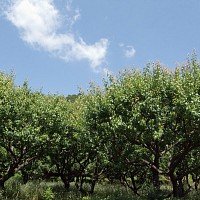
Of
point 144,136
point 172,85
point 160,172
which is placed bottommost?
point 160,172

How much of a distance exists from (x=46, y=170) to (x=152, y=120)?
2788cm

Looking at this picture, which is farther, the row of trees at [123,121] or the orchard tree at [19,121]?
the orchard tree at [19,121]

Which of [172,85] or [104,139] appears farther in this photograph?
[104,139]

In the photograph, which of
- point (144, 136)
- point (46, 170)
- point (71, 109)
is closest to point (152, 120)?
point (144, 136)

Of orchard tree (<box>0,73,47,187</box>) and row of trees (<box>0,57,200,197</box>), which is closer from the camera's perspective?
row of trees (<box>0,57,200,197</box>)

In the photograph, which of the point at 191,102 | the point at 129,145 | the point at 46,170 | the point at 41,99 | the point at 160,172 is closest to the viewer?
the point at 191,102

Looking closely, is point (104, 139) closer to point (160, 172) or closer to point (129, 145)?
point (129, 145)

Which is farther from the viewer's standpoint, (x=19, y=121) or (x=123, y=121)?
(x=19, y=121)

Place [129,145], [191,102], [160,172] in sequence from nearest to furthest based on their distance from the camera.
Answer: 1. [191,102]
2. [160,172]
3. [129,145]

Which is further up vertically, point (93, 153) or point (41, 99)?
point (41, 99)

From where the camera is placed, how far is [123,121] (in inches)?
776

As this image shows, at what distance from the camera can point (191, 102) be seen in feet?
58.4

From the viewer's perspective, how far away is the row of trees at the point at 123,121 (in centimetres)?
1914

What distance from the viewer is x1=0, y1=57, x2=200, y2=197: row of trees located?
1914 centimetres
